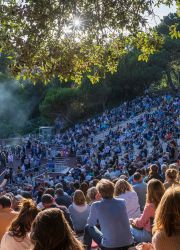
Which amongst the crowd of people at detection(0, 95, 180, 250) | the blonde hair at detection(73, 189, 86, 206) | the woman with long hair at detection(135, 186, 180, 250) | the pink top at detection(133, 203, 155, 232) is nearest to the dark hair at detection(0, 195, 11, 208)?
the crowd of people at detection(0, 95, 180, 250)

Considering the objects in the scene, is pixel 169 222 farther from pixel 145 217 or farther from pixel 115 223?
pixel 145 217

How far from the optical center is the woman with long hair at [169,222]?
10.0 feet

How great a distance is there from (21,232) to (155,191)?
5.70 feet

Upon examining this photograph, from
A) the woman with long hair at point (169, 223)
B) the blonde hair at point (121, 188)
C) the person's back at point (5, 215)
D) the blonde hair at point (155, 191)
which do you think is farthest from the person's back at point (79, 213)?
the woman with long hair at point (169, 223)

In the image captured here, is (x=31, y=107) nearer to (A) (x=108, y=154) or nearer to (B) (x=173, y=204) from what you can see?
(A) (x=108, y=154)

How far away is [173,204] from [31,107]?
51982mm

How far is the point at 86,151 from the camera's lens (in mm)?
28844

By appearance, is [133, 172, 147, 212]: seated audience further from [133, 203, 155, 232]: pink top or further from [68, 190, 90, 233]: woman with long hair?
[133, 203, 155, 232]: pink top

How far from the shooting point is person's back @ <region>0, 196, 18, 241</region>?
5.10m

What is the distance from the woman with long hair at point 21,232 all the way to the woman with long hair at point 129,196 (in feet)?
8.37

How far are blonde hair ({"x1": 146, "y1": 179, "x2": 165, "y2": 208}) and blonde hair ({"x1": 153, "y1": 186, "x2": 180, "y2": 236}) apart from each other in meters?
Answer: 1.97

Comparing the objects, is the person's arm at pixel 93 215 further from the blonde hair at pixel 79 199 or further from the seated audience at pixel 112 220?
the blonde hair at pixel 79 199

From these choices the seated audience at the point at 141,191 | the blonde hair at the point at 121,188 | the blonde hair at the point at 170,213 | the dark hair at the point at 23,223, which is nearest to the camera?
the blonde hair at the point at 170,213

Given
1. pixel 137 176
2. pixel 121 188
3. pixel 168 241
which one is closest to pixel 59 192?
pixel 137 176
